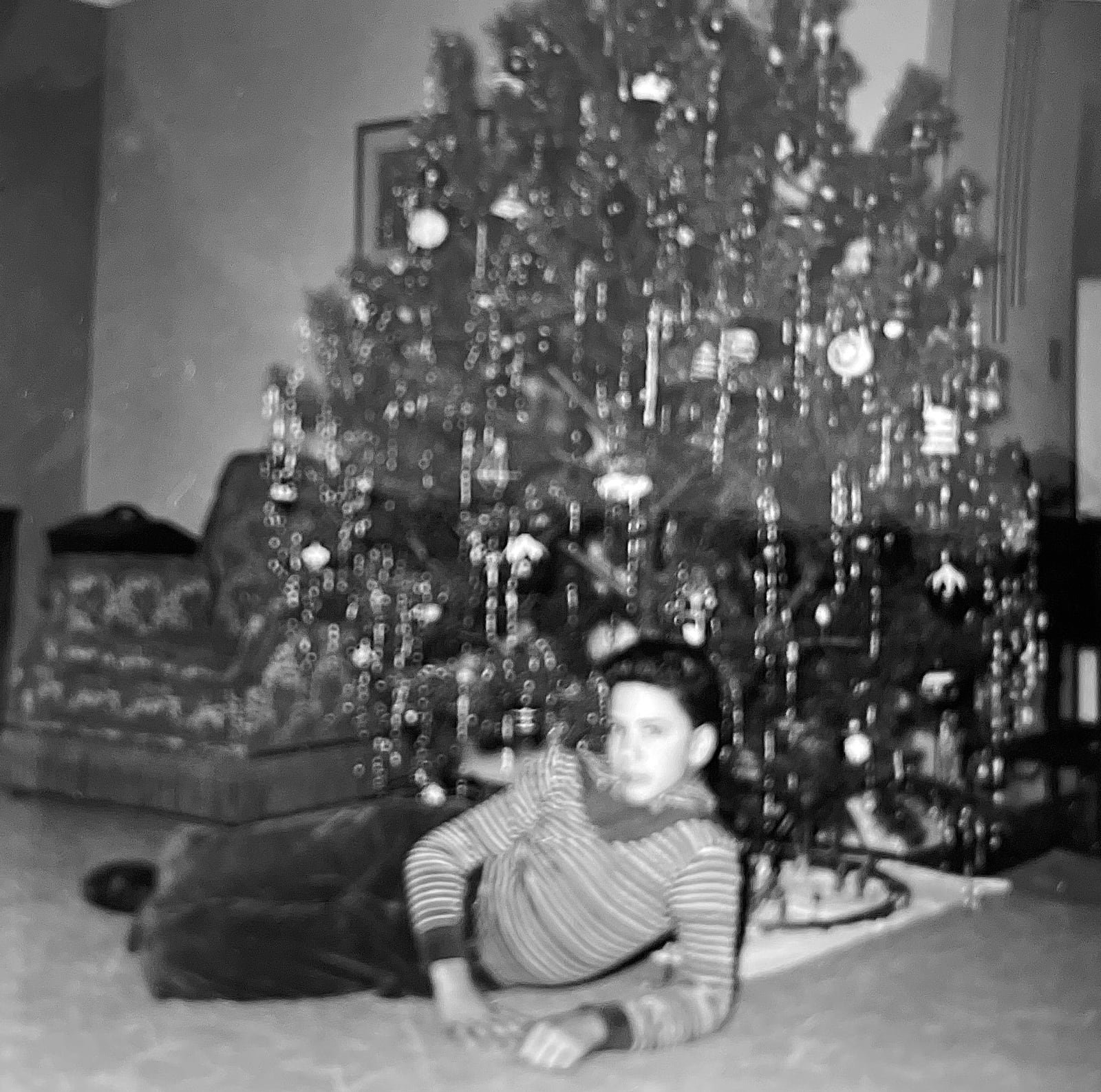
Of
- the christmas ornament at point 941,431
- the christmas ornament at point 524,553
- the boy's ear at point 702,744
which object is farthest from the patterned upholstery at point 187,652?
the boy's ear at point 702,744

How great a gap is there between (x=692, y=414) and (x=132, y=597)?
1.33m

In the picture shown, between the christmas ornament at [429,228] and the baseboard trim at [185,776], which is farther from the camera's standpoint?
the baseboard trim at [185,776]

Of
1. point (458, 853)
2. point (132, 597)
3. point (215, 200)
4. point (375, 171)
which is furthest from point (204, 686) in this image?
point (215, 200)

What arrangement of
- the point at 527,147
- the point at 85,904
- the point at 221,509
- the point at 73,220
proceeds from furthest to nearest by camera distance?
the point at 73,220
the point at 221,509
the point at 527,147
the point at 85,904

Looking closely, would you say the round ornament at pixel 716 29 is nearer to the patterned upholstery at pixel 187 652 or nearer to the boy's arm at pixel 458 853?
the patterned upholstery at pixel 187 652

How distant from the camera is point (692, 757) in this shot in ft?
5.57

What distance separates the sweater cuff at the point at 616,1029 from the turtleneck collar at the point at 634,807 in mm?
183

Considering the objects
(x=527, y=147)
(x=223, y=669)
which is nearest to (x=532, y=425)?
(x=527, y=147)

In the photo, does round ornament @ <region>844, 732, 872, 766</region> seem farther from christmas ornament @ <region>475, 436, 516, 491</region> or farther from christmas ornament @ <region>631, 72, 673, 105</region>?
christmas ornament @ <region>631, 72, 673, 105</region>

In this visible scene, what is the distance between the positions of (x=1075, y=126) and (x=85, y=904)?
2179mm

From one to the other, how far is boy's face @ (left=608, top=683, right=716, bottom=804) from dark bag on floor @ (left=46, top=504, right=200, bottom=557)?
1.96 meters

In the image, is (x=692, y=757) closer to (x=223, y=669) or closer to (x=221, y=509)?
(x=223, y=669)

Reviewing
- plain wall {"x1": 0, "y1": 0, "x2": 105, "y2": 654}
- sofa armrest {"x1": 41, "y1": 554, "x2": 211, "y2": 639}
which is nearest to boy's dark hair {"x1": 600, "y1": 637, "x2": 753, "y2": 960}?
sofa armrest {"x1": 41, "y1": 554, "x2": 211, "y2": 639}

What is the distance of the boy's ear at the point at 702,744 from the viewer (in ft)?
5.52
